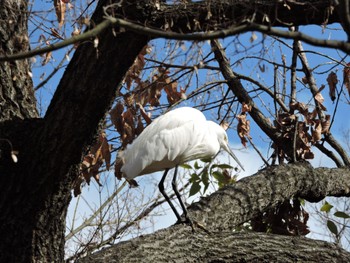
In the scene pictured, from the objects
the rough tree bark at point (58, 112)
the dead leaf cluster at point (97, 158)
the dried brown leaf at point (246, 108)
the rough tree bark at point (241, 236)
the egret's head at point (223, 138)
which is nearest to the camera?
the rough tree bark at point (58, 112)

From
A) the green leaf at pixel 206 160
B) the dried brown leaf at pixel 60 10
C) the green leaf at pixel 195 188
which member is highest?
the dried brown leaf at pixel 60 10

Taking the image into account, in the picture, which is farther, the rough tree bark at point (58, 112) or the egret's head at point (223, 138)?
the egret's head at point (223, 138)

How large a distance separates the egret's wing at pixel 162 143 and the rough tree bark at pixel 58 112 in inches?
45.8

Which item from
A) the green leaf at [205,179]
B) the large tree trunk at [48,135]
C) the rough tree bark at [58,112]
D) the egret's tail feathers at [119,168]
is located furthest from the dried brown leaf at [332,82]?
the large tree trunk at [48,135]

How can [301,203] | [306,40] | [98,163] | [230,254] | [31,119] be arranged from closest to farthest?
[306,40] < [31,119] < [230,254] < [98,163] < [301,203]

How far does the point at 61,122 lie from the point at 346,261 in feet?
5.41

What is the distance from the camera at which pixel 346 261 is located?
3.53 m

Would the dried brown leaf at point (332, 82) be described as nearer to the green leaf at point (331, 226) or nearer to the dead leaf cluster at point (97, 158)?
the green leaf at point (331, 226)

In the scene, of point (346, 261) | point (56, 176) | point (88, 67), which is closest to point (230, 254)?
point (346, 261)

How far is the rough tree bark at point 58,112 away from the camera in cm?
298

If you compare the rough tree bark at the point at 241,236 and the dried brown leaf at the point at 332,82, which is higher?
the dried brown leaf at the point at 332,82

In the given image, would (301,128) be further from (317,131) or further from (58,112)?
(58,112)

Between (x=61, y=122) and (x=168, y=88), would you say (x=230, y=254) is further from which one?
(x=168, y=88)

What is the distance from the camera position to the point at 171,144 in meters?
4.59
